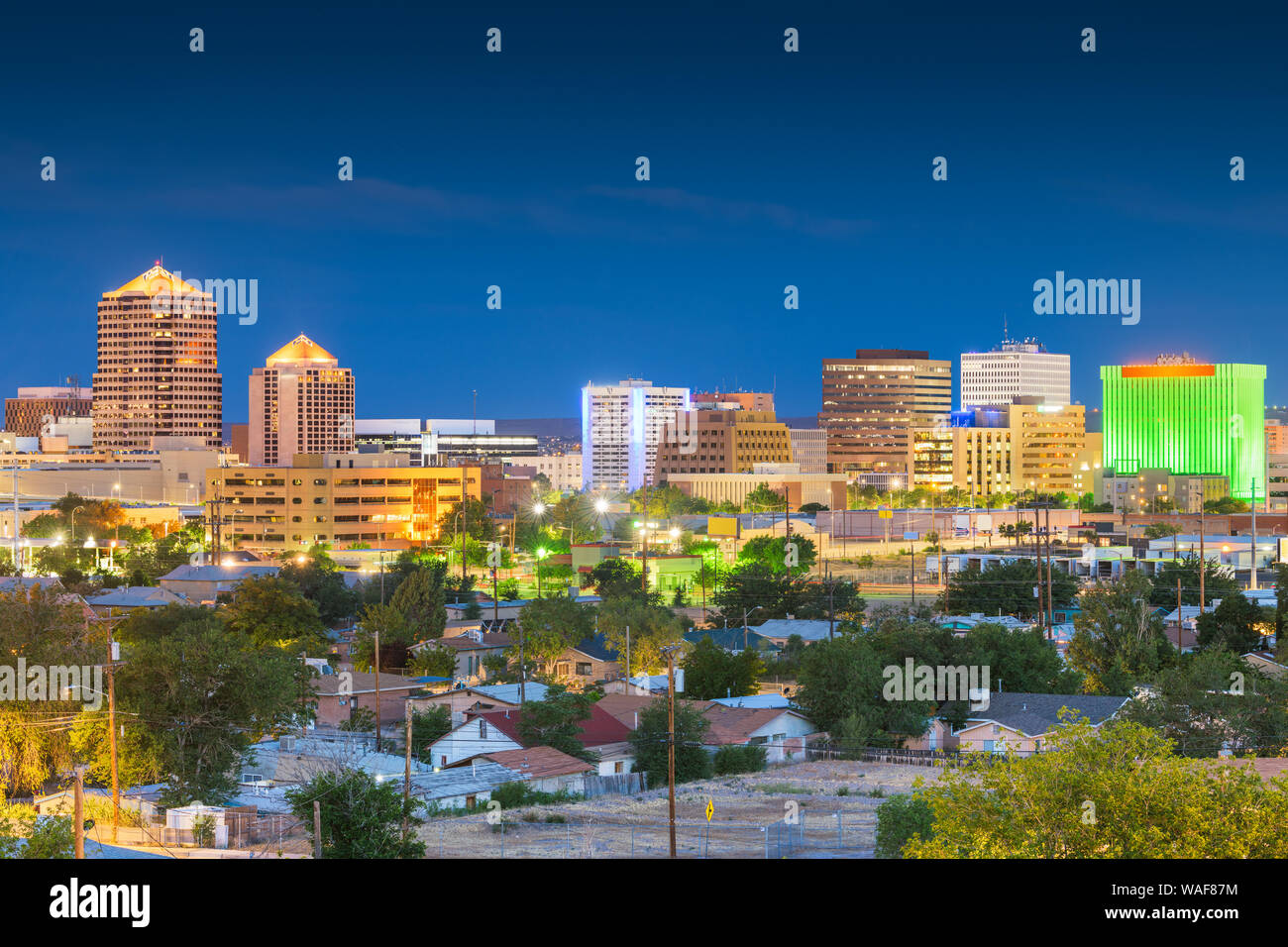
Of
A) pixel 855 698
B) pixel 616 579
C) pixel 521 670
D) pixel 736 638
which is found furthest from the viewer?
pixel 616 579

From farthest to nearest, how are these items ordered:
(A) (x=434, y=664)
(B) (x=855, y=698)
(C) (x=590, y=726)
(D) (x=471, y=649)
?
(D) (x=471, y=649) < (A) (x=434, y=664) < (B) (x=855, y=698) < (C) (x=590, y=726)

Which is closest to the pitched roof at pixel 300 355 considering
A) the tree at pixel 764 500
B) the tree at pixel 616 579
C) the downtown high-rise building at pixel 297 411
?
the downtown high-rise building at pixel 297 411

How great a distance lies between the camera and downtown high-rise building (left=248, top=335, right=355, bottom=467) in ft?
618

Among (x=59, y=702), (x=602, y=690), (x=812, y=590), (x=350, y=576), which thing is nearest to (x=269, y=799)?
(x=59, y=702)

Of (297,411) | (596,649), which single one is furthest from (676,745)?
(297,411)

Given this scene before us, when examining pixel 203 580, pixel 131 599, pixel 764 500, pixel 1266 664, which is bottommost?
pixel 1266 664

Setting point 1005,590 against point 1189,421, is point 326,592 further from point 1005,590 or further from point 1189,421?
point 1189,421

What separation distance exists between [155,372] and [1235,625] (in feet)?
552

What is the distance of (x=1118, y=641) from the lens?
124 ft

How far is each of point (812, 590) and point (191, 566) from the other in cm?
2500

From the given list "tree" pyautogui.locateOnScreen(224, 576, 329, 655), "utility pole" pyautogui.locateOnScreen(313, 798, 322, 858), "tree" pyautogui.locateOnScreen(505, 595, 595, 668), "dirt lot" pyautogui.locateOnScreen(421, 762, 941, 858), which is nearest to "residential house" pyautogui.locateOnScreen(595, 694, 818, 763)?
"dirt lot" pyautogui.locateOnScreen(421, 762, 941, 858)

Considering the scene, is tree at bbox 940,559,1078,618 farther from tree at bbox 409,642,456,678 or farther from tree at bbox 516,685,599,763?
tree at bbox 516,685,599,763
